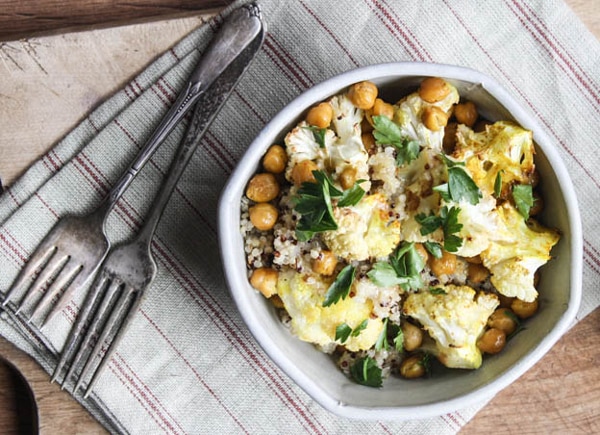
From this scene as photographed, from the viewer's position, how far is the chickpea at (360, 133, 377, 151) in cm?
143

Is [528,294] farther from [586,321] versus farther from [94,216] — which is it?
[94,216]

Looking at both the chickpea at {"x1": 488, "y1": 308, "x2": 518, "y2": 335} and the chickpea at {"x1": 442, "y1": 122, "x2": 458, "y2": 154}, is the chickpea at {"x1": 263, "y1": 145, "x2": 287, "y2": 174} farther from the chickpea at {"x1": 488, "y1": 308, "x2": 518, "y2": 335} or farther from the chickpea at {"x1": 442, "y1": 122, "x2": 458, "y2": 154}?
the chickpea at {"x1": 488, "y1": 308, "x2": 518, "y2": 335}

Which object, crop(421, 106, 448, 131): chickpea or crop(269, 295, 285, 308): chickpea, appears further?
crop(269, 295, 285, 308): chickpea

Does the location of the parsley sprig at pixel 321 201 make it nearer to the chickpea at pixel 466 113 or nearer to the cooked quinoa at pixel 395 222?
the cooked quinoa at pixel 395 222

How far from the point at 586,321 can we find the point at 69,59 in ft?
4.62

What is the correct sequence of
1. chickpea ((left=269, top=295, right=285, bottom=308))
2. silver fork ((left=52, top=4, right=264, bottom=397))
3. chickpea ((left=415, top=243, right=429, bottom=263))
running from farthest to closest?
silver fork ((left=52, top=4, right=264, bottom=397)) < chickpea ((left=269, top=295, right=285, bottom=308)) < chickpea ((left=415, top=243, right=429, bottom=263))

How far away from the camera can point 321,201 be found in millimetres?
1321

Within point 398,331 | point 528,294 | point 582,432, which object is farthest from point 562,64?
point 582,432

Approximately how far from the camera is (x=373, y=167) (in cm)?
141

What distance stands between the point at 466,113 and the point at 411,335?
1.57 feet

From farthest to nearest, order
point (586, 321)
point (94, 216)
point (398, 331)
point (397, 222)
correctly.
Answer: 1. point (586, 321)
2. point (94, 216)
3. point (398, 331)
4. point (397, 222)

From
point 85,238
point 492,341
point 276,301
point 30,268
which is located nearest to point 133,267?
point 85,238

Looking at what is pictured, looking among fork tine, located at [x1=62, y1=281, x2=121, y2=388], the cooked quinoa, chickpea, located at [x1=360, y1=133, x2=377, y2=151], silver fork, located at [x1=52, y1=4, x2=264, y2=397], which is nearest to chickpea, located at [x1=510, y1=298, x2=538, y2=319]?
the cooked quinoa

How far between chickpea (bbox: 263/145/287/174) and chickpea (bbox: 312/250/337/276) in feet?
0.65
